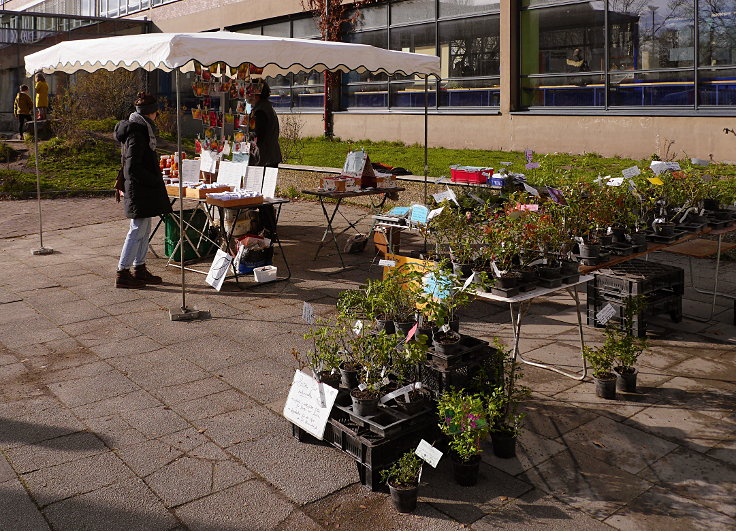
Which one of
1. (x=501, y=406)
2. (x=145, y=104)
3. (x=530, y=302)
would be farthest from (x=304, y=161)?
(x=501, y=406)

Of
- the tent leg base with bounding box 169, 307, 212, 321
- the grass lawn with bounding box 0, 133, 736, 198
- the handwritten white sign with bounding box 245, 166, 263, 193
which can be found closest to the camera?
the tent leg base with bounding box 169, 307, 212, 321

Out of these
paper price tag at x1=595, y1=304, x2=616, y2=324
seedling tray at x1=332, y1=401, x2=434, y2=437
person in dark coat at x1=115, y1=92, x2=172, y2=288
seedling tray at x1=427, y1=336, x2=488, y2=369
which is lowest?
seedling tray at x1=332, y1=401, x2=434, y2=437

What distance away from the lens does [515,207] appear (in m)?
6.02

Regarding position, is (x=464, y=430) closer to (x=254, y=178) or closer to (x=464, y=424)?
(x=464, y=424)

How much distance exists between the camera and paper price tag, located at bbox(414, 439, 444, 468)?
142 inches

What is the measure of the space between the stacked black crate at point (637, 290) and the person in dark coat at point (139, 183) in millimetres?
4277

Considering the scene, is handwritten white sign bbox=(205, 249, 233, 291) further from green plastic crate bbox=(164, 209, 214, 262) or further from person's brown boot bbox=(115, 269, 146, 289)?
green plastic crate bbox=(164, 209, 214, 262)

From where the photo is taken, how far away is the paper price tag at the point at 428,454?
142 inches

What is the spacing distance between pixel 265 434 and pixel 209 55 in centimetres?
419

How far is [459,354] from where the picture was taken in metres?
4.24

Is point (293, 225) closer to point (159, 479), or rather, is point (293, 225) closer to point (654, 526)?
point (159, 479)

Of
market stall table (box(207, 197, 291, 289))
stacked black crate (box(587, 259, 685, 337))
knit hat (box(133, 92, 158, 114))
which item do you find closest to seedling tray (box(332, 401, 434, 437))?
stacked black crate (box(587, 259, 685, 337))

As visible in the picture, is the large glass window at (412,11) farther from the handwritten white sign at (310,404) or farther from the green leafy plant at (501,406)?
the handwritten white sign at (310,404)

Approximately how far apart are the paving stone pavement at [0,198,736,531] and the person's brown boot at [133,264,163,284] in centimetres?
55
